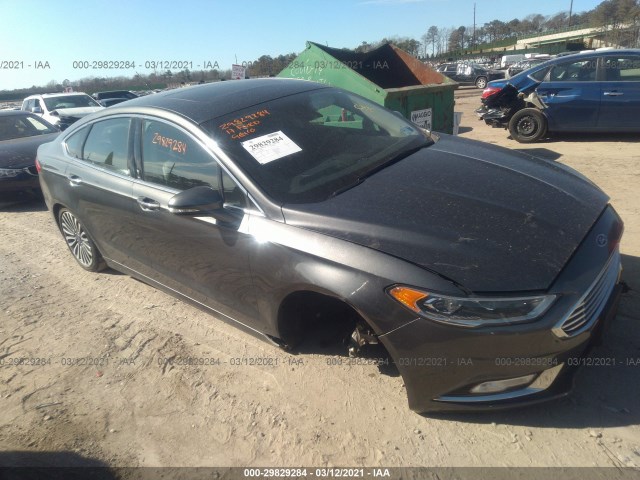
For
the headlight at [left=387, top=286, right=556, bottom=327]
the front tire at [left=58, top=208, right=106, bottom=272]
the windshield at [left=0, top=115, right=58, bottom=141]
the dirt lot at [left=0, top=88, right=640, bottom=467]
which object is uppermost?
the windshield at [left=0, top=115, right=58, bottom=141]

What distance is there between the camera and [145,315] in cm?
360

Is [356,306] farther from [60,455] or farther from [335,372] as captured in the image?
[60,455]

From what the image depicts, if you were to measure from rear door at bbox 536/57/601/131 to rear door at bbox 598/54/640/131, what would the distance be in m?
0.13

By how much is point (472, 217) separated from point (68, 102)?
1528 cm

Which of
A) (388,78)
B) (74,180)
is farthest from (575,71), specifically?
(74,180)

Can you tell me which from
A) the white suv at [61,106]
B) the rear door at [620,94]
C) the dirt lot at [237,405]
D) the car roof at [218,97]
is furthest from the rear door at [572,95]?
the white suv at [61,106]

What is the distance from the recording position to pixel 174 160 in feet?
9.59

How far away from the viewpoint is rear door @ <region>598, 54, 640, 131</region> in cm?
746

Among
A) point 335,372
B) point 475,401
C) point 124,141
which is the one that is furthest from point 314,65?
point 475,401

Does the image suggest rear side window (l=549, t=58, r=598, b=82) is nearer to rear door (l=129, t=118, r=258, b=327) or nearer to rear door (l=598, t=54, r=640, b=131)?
rear door (l=598, t=54, r=640, b=131)

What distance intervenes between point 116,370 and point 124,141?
1656mm

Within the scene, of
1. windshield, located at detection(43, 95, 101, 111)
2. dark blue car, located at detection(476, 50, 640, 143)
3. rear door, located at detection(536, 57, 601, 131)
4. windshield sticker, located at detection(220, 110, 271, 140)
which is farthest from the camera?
windshield, located at detection(43, 95, 101, 111)

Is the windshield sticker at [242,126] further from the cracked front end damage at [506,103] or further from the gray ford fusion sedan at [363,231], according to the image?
the cracked front end damage at [506,103]

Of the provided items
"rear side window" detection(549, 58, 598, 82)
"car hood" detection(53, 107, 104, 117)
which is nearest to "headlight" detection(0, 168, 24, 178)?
"car hood" detection(53, 107, 104, 117)
